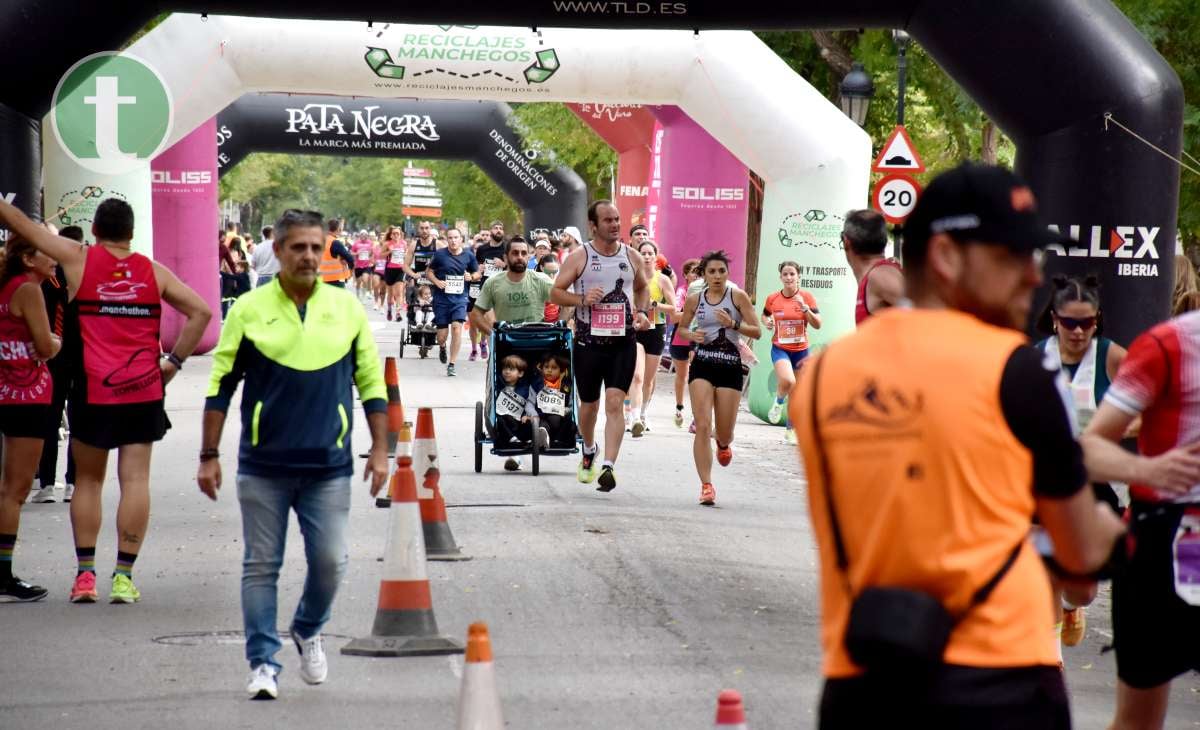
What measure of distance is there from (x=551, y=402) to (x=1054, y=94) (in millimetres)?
5421

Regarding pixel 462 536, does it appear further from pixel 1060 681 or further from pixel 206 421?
pixel 1060 681

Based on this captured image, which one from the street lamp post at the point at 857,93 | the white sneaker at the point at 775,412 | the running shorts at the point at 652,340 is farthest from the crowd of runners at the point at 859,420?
the street lamp post at the point at 857,93

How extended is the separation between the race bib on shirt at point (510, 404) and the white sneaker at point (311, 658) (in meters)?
7.21

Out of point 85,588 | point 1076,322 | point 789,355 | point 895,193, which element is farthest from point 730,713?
point 895,193

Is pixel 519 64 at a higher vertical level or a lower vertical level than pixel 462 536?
higher

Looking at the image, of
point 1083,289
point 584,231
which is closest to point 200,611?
point 1083,289

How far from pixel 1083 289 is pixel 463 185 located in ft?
189

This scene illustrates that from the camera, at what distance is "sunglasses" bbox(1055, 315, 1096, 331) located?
6590 millimetres

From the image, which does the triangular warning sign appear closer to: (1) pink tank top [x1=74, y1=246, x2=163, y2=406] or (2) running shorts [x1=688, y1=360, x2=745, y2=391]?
(2) running shorts [x1=688, y1=360, x2=745, y2=391]

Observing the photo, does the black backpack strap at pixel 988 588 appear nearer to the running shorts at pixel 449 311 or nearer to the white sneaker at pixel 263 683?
the white sneaker at pixel 263 683

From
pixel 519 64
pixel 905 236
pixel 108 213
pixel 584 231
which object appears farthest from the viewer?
pixel 584 231

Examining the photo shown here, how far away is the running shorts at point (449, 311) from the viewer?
982 inches

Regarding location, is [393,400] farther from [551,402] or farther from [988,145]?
[988,145]

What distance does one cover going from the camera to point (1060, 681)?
9.95 feet
